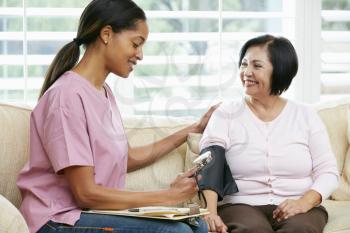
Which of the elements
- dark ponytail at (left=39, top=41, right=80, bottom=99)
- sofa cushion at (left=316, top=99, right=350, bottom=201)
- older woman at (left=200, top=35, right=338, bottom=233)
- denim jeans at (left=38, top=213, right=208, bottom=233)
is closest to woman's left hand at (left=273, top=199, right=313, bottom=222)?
older woman at (left=200, top=35, right=338, bottom=233)

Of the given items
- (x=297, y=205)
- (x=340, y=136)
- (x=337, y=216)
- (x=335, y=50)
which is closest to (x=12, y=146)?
(x=297, y=205)

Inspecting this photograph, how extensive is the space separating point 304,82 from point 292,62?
834 mm

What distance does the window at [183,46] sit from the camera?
3.36 m

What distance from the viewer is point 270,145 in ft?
9.16

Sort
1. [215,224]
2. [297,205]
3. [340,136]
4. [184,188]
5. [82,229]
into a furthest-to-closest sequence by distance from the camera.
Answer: [340,136], [297,205], [215,224], [184,188], [82,229]

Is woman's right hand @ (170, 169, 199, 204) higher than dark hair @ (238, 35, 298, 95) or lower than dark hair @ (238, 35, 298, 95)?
lower

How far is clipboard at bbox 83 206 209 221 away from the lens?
2.11 m

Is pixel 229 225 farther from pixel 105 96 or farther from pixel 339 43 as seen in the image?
pixel 339 43

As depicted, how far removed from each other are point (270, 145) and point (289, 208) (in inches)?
10.4

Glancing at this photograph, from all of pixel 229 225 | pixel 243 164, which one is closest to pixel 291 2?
pixel 243 164

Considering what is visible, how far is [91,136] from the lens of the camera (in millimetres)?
2248

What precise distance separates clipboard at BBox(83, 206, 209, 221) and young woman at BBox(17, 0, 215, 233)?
2cm

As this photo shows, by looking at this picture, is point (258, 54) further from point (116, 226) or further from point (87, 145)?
point (116, 226)

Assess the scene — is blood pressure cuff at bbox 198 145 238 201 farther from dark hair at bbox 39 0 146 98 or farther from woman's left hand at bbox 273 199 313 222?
dark hair at bbox 39 0 146 98
